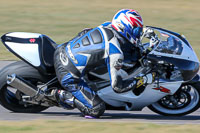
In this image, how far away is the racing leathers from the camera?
6.29 meters

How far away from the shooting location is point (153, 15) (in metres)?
18.4

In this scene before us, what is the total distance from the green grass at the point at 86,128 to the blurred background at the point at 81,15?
26.0ft


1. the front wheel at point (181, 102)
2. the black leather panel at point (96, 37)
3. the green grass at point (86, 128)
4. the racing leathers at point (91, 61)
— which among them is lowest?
the green grass at point (86, 128)

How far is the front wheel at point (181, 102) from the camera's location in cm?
674

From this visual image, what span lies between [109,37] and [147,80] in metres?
0.78

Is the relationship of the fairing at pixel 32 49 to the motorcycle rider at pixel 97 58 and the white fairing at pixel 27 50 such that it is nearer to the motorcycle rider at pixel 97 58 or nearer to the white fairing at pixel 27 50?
the white fairing at pixel 27 50

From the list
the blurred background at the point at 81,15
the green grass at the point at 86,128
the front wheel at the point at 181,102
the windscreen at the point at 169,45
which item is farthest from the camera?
the blurred background at the point at 81,15

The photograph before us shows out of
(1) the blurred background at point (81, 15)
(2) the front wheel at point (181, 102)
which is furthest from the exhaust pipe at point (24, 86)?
(1) the blurred background at point (81, 15)

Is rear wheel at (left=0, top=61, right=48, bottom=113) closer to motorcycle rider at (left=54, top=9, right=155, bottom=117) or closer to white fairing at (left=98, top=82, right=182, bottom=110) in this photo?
motorcycle rider at (left=54, top=9, right=155, bottom=117)

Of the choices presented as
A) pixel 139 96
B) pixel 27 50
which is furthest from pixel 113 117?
pixel 27 50

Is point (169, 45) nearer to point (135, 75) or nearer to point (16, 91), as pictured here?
point (135, 75)

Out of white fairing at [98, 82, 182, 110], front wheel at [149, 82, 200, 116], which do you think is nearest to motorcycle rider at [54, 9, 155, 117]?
white fairing at [98, 82, 182, 110]

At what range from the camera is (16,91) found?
22.7 ft

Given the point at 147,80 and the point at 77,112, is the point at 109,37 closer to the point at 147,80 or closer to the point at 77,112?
the point at 147,80
